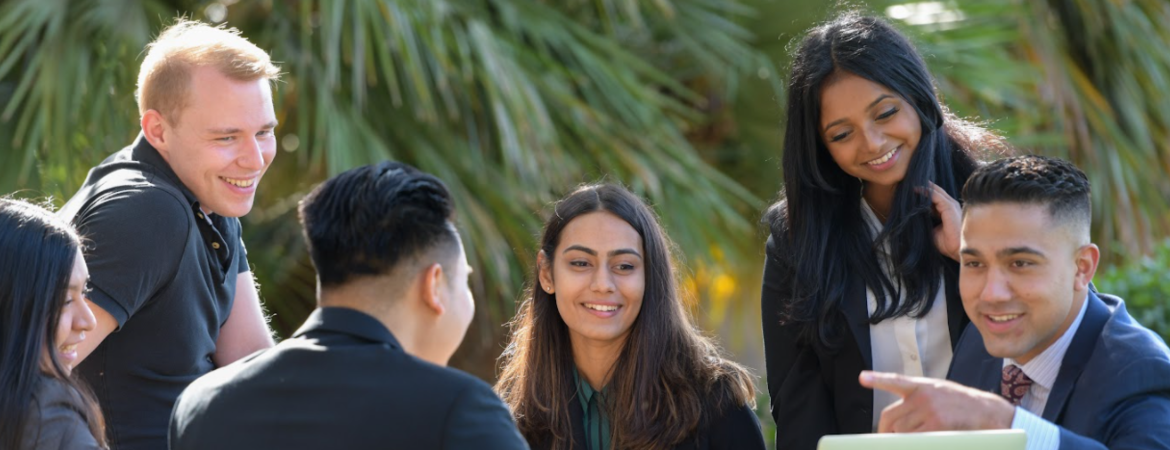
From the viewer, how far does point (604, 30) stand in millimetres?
5672

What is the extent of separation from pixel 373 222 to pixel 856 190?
1.68m

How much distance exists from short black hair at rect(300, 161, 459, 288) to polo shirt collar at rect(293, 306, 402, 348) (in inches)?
2.4

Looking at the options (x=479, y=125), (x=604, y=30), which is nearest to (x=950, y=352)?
(x=479, y=125)

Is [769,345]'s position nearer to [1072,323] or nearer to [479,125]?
[1072,323]

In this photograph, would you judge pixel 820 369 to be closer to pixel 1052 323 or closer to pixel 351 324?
pixel 1052 323

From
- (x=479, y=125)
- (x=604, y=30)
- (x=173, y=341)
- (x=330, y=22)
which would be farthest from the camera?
(x=604, y=30)

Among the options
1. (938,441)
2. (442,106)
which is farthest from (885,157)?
(442,106)

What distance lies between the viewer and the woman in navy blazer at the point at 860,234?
3.16m

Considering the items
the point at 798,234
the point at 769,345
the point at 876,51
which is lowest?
the point at 769,345

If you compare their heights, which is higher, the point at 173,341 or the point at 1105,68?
the point at 1105,68

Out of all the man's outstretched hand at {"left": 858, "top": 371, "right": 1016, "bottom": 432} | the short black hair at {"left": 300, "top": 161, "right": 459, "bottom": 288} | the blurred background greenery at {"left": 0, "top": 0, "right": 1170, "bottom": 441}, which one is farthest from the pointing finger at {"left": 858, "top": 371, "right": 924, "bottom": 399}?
the blurred background greenery at {"left": 0, "top": 0, "right": 1170, "bottom": 441}

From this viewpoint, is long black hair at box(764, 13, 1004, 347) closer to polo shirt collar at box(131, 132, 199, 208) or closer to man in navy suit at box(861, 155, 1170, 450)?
man in navy suit at box(861, 155, 1170, 450)

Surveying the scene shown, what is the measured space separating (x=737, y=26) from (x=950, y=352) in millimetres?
2808

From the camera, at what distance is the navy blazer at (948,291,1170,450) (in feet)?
7.65
